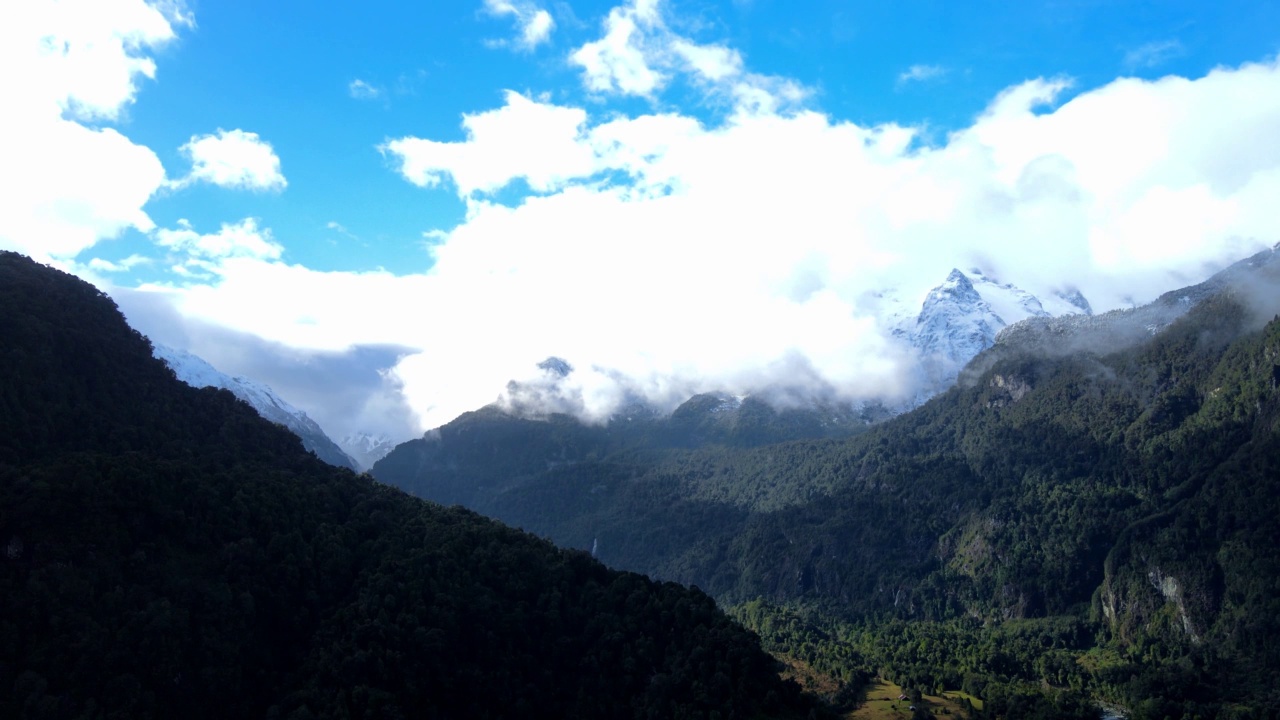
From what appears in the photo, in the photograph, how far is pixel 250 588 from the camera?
→ 4063 inches

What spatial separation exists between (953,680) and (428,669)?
103m

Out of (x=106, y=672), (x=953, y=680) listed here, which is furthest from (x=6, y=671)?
(x=953, y=680)

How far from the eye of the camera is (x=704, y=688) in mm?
110562

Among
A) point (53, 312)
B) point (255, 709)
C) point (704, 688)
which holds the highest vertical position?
point (53, 312)

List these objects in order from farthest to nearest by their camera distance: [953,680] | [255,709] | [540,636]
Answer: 1. [953,680]
2. [540,636]
3. [255,709]

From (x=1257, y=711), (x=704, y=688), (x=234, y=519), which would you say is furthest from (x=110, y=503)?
(x=1257, y=711)

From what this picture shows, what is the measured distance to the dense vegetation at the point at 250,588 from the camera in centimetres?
8962

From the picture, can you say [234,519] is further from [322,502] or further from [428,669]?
[428,669]

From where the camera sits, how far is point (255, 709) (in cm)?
9531

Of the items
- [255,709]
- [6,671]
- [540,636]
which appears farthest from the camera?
[540,636]

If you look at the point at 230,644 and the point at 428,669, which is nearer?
the point at 230,644

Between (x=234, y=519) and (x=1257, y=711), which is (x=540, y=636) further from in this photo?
(x=1257, y=711)

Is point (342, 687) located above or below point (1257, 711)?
below

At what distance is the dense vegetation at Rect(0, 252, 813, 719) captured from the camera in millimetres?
89625
